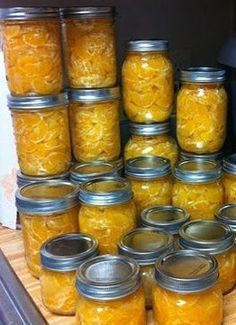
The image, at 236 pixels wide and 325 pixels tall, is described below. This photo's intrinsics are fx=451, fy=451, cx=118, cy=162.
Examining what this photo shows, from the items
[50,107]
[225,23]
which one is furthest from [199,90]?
A: [225,23]

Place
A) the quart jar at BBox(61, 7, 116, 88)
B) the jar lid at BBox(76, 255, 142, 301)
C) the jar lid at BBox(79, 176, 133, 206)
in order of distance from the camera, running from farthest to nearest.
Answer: the quart jar at BBox(61, 7, 116, 88), the jar lid at BBox(79, 176, 133, 206), the jar lid at BBox(76, 255, 142, 301)

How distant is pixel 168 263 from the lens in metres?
0.53

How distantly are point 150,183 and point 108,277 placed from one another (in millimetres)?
246

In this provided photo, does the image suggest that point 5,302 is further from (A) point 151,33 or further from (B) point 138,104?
(A) point 151,33

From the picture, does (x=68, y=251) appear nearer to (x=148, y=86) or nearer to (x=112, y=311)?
(x=112, y=311)

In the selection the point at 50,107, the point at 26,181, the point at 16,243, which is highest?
the point at 50,107

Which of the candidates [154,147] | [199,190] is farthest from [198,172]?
[154,147]

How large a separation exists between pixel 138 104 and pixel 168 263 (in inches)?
13.3

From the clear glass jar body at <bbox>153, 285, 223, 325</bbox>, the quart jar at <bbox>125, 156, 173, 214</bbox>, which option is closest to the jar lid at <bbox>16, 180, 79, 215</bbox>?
the quart jar at <bbox>125, 156, 173, 214</bbox>

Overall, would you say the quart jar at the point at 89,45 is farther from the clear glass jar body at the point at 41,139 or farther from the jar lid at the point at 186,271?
the jar lid at the point at 186,271

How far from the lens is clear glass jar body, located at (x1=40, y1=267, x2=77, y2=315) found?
57 centimetres

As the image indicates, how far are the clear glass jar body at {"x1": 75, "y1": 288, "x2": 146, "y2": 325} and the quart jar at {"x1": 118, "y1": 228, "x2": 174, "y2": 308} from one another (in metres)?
0.06

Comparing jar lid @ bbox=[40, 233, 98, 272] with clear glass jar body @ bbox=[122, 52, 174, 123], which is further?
clear glass jar body @ bbox=[122, 52, 174, 123]

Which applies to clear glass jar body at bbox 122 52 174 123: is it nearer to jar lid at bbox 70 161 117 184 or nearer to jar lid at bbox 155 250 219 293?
jar lid at bbox 70 161 117 184
